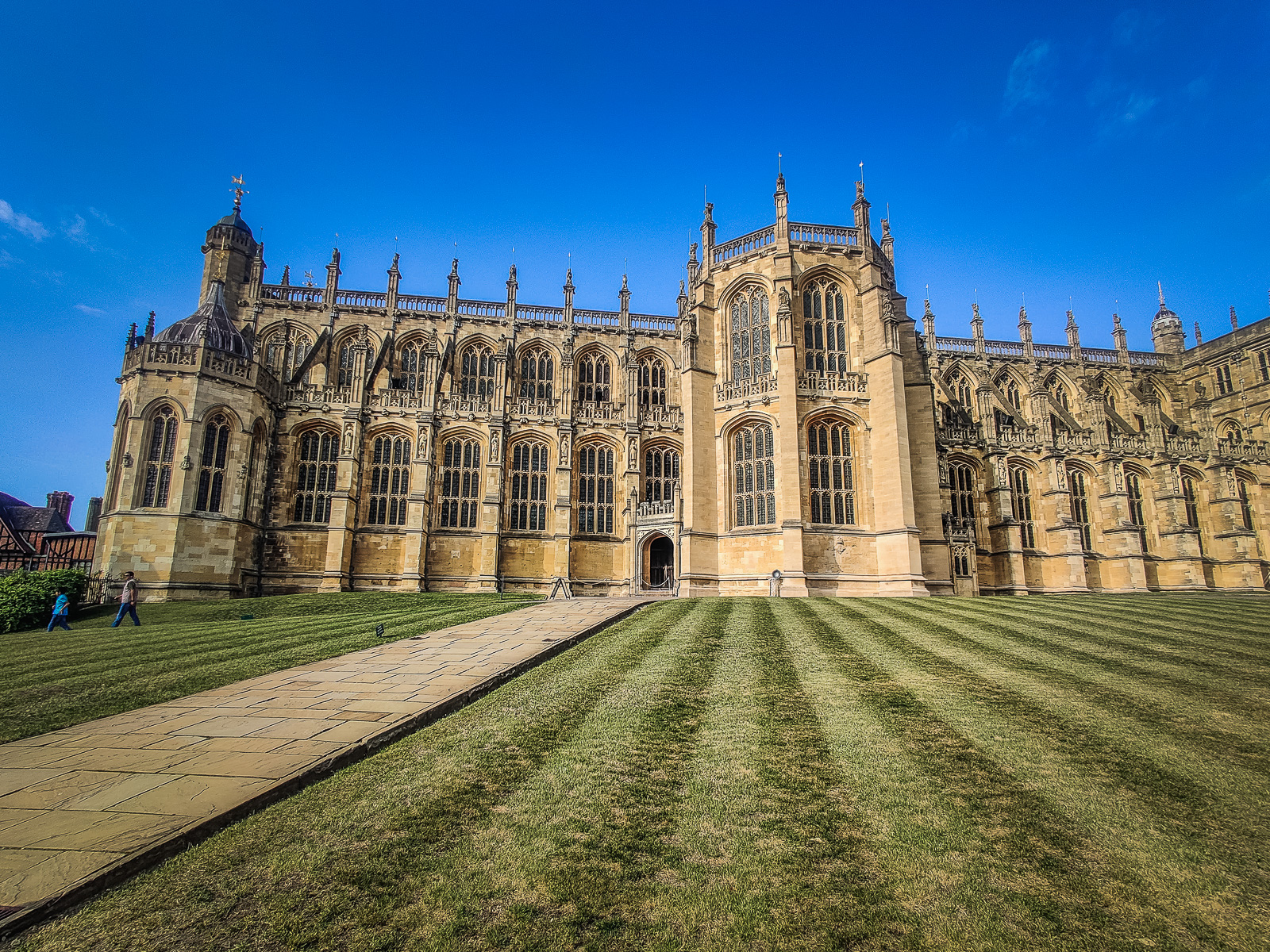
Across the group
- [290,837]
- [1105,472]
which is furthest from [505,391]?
[1105,472]

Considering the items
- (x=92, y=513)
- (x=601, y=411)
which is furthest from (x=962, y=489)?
(x=92, y=513)

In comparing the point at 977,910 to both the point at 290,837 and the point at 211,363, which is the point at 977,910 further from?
the point at 211,363

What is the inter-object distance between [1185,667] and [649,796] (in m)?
8.98

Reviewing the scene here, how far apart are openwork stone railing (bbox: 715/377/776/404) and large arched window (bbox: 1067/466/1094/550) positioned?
20173 millimetres

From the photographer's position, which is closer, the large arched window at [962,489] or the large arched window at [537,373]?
the large arched window at [962,489]

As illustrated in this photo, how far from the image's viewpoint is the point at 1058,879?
4023mm

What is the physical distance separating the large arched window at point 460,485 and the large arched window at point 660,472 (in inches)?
349

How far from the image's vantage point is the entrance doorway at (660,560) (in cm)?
3347

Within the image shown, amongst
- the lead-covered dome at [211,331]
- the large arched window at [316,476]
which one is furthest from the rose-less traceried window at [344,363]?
the lead-covered dome at [211,331]

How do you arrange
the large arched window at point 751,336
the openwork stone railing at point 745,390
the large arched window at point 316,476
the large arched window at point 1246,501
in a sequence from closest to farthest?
the openwork stone railing at point 745,390 < the large arched window at point 751,336 < the large arched window at point 316,476 < the large arched window at point 1246,501

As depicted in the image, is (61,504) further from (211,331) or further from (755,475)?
(755,475)

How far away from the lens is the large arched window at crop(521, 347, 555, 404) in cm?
3619

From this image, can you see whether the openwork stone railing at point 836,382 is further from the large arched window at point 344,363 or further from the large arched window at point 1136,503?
the large arched window at point 344,363

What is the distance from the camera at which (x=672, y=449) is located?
34.7m
